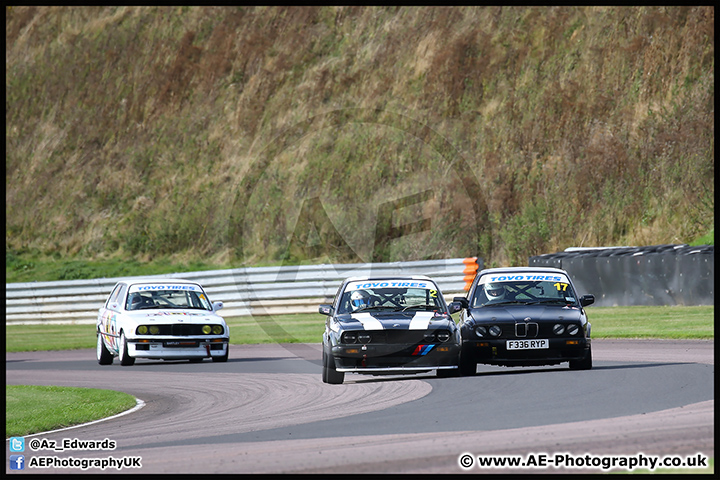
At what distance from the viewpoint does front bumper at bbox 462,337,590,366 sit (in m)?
13.1

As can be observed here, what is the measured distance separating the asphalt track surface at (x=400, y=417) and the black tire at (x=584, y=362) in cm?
15

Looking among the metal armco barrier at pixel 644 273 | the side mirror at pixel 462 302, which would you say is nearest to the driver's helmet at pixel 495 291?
the side mirror at pixel 462 302

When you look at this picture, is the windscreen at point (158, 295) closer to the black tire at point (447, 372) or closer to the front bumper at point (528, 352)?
the black tire at point (447, 372)

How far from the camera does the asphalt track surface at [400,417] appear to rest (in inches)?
290

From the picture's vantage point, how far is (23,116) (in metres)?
50.5

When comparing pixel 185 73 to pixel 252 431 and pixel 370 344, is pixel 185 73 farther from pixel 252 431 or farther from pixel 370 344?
pixel 252 431

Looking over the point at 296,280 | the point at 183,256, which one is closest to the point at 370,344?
the point at 296,280

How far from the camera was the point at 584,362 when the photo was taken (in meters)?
13.4

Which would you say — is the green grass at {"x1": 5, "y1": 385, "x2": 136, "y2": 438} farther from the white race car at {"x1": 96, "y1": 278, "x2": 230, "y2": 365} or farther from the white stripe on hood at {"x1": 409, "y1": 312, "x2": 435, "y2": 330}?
the white stripe on hood at {"x1": 409, "y1": 312, "x2": 435, "y2": 330}

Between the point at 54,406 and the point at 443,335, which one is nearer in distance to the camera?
the point at 54,406

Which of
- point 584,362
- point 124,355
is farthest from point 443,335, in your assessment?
point 124,355

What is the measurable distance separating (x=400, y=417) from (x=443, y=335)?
348cm

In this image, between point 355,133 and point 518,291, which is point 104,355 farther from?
point 355,133

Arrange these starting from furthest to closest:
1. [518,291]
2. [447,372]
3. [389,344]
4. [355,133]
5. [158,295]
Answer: [355,133] → [158,295] → [518,291] → [447,372] → [389,344]
